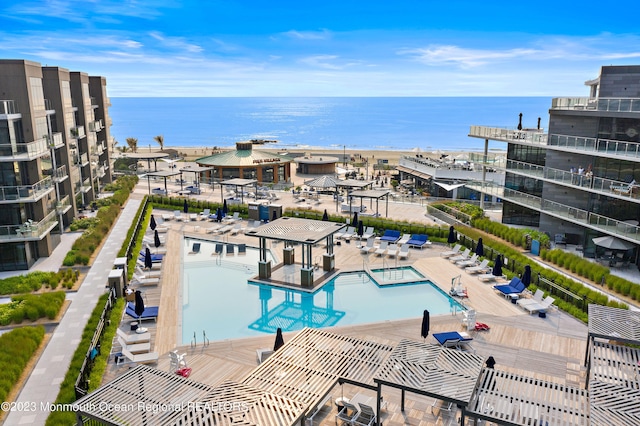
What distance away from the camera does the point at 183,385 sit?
11.9 metres

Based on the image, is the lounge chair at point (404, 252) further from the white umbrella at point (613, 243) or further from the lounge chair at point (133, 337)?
the lounge chair at point (133, 337)

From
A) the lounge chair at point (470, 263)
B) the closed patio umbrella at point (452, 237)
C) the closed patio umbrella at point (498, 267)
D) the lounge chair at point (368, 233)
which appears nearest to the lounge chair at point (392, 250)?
the lounge chair at point (368, 233)

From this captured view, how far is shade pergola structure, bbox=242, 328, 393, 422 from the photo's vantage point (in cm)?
1175

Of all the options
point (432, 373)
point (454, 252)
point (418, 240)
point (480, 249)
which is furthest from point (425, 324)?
point (418, 240)

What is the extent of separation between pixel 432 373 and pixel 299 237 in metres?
12.4

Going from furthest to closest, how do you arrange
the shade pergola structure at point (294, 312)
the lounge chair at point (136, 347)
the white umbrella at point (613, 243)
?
the white umbrella at point (613, 243) < the shade pergola structure at point (294, 312) < the lounge chair at point (136, 347)

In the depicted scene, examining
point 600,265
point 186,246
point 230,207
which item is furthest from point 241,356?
point 230,207

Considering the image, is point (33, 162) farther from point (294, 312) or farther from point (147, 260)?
point (294, 312)

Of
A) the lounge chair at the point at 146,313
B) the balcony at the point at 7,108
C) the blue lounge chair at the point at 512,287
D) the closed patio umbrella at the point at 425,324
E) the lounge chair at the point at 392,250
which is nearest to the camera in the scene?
the closed patio umbrella at the point at 425,324

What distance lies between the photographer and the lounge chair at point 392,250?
1109 inches

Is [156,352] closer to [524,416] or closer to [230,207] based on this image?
[524,416]

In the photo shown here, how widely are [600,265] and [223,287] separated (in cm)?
1865

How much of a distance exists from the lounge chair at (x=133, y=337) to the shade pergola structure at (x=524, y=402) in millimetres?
11251

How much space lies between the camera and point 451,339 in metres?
17.0
